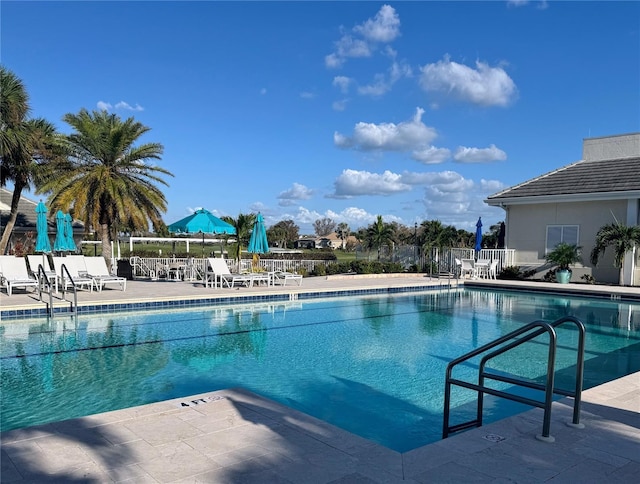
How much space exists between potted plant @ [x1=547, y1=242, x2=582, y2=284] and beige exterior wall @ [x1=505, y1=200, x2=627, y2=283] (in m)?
0.90

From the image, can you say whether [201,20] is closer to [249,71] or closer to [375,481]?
[249,71]

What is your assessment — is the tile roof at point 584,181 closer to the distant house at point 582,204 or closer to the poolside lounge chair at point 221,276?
the distant house at point 582,204

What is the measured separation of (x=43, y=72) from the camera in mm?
14883

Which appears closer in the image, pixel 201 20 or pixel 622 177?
pixel 201 20

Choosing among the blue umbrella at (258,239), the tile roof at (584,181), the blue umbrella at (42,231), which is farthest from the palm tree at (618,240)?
the blue umbrella at (42,231)

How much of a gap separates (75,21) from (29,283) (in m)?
7.17

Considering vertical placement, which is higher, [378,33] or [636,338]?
[378,33]

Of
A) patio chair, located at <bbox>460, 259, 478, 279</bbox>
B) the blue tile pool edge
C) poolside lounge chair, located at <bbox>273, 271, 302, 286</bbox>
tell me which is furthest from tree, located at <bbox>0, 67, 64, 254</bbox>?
patio chair, located at <bbox>460, 259, 478, 279</bbox>

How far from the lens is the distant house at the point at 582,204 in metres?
18.7

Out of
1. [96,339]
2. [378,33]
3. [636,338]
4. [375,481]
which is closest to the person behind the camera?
[375,481]

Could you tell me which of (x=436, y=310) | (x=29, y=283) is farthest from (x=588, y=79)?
(x=29, y=283)

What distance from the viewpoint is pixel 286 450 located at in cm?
349

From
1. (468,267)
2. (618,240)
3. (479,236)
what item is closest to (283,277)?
(468,267)

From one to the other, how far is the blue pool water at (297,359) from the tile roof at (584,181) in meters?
7.90
